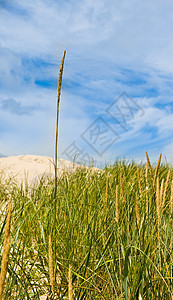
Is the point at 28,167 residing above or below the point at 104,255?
above

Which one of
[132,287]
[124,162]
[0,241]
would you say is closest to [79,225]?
[0,241]

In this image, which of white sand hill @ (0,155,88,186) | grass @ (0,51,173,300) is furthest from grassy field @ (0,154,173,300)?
white sand hill @ (0,155,88,186)

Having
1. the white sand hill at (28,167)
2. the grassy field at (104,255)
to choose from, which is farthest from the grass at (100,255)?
the white sand hill at (28,167)

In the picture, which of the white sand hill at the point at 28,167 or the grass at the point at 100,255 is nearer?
the grass at the point at 100,255

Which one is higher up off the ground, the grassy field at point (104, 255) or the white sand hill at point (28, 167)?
the white sand hill at point (28, 167)

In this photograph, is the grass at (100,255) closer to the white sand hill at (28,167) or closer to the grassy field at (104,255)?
the grassy field at (104,255)

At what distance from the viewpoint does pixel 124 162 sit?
4914mm

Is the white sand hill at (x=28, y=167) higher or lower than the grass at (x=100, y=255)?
higher

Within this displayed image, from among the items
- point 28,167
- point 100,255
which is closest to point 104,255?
point 100,255

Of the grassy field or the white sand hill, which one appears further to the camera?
the white sand hill

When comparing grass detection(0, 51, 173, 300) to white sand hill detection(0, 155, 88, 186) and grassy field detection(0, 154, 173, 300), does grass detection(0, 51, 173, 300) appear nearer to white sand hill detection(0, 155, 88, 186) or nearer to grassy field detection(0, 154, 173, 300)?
grassy field detection(0, 154, 173, 300)

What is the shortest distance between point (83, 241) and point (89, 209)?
42 cm

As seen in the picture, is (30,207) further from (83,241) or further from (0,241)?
(0,241)

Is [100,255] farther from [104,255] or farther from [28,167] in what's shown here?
[28,167]
